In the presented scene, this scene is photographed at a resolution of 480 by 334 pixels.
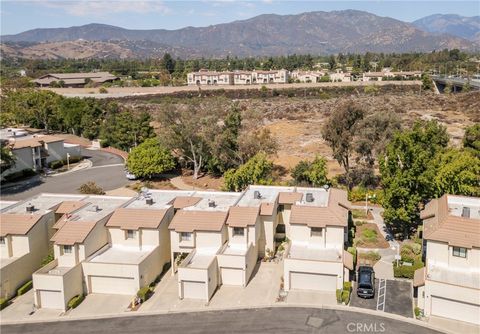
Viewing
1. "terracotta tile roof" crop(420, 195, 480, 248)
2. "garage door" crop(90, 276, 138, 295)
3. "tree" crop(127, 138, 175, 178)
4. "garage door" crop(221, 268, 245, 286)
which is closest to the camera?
"terracotta tile roof" crop(420, 195, 480, 248)

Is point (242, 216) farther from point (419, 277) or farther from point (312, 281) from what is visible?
point (419, 277)

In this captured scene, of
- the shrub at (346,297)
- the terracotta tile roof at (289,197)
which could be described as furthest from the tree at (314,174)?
the shrub at (346,297)

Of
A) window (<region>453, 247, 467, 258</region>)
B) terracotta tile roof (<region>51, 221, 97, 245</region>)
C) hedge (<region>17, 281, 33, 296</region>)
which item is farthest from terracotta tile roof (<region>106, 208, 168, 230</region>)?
window (<region>453, 247, 467, 258</region>)

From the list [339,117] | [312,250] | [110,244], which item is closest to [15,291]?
[110,244]

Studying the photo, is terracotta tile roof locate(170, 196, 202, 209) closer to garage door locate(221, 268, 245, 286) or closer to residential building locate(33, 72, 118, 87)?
garage door locate(221, 268, 245, 286)

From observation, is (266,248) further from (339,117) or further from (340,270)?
(339,117)

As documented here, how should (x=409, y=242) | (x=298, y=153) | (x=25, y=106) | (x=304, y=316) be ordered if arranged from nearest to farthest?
(x=304, y=316)
(x=409, y=242)
(x=298, y=153)
(x=25, y=106)
